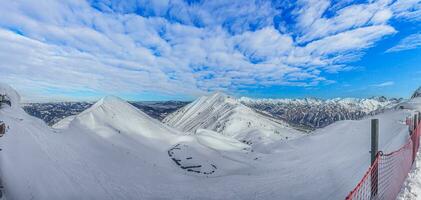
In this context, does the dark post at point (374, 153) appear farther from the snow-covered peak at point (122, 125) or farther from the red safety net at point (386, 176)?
the snow-covered peak at point (122, 125)

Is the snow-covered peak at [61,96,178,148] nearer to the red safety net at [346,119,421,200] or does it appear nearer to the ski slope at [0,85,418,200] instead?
the ski slope at [0,85,418,200]

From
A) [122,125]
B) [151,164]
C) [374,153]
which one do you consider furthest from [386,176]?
[122,125]

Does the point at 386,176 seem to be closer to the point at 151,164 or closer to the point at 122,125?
the point at 151,164

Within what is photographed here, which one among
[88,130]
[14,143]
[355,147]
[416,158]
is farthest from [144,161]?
[416,158]

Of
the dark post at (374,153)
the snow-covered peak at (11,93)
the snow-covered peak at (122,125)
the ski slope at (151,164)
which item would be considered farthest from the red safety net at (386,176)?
the snow-covered peak at (122,125)

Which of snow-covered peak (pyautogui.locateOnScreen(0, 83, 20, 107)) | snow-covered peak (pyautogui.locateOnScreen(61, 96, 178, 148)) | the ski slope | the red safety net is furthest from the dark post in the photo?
snow-covered peak (pyautogui.locateOnScreen(61, 96, 178, 148))

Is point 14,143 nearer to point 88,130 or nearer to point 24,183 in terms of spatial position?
point 24,183
